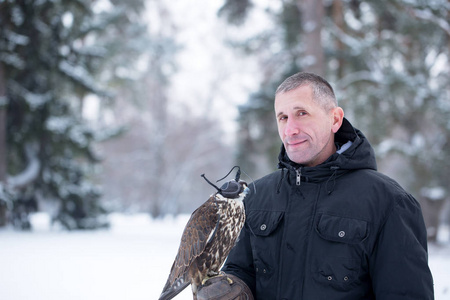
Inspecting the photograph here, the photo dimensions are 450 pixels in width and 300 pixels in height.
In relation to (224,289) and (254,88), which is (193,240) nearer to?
(224,289)

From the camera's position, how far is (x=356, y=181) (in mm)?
2082

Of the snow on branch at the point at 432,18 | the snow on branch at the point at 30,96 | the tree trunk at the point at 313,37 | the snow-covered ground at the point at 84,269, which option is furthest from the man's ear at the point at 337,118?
the snow on branch at the point at 30,96

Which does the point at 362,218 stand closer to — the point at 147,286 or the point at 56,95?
the point at 147,286

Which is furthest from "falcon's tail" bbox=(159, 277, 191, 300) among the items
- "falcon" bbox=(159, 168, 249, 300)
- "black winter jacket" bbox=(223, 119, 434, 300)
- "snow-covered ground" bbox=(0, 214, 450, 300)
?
"snow-covered ground" bbox=(0, 214, 450, 300)

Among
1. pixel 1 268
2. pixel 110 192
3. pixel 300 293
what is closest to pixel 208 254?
pixel 300 293

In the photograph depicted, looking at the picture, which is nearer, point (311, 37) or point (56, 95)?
point (311, 37)

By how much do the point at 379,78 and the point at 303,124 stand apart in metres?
11.3

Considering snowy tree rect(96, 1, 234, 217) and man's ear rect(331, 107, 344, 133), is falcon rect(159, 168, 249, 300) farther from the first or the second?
snowy tree rect(96, 1, 234, 217)

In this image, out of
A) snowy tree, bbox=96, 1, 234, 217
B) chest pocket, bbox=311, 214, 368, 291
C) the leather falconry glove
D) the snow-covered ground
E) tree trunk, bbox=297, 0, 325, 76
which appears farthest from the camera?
snowy tree, bbox=96, 1, 234, 217

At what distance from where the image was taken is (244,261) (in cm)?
243

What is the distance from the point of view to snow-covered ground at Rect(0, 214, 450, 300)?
4906 mm

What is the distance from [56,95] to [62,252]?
19.5 ft

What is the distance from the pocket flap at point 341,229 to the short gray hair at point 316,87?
60cm

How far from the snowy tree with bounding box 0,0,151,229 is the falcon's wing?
9659 millimetres
